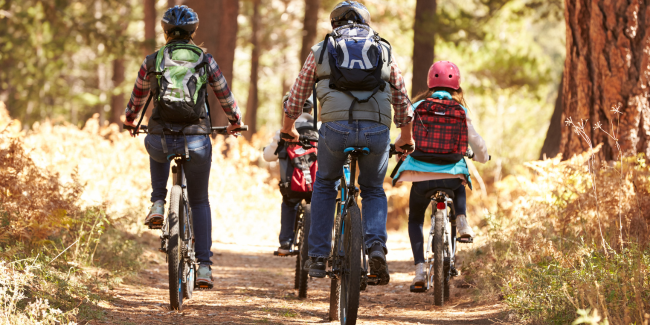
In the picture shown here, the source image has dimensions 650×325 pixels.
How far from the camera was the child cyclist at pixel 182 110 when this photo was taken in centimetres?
509

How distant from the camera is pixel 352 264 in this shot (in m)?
4.49

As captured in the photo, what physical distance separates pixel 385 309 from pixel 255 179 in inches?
304

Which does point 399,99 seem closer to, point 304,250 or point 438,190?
point 438,190

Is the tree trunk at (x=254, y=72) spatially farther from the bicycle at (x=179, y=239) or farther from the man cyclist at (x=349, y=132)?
the man cyclist at (x=349, y=132)

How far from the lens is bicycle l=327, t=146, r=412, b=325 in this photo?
14.8ft

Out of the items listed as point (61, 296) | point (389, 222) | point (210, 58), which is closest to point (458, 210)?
point (210, 58)

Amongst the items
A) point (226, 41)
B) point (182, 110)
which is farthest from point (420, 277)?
point (226, 41)

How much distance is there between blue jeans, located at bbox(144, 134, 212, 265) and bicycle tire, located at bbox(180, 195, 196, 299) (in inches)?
3.2

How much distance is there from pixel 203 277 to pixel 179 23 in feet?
6.43

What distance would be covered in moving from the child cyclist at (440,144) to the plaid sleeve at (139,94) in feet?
7.33

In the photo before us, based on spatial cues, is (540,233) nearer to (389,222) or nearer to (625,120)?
(625,120)

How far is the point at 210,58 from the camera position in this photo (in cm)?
530

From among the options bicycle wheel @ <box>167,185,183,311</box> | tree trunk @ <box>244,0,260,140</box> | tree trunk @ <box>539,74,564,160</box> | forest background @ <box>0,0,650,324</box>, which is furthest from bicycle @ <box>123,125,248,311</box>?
tree trunk @ <box>244,0,260,140</box>

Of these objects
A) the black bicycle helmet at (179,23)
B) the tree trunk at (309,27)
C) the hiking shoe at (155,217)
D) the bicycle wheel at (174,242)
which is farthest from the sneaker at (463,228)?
the tree trunk at (309,27)
